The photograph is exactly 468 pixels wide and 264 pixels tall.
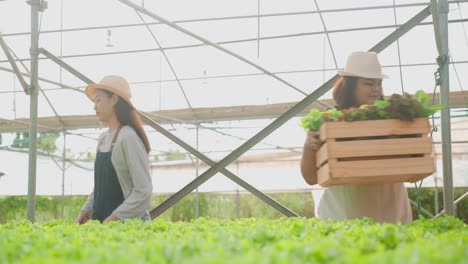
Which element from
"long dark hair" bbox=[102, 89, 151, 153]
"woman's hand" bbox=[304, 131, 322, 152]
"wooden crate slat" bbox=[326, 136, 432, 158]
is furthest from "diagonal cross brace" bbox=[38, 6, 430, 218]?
"wooden crate slat" bbox=[326, 136, 432, 158]

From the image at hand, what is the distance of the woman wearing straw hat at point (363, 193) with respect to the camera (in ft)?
13.6

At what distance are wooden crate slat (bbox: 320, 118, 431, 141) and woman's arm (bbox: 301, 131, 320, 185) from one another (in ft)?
0.68

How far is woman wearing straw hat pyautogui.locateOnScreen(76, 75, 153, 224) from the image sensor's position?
4730 millimetres

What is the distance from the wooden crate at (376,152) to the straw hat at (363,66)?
0.56 metres

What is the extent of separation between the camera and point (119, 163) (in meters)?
4.88

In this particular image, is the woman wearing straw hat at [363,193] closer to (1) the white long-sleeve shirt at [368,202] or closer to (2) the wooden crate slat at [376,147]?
(1) the white long-sleeve shirt at [368,202]

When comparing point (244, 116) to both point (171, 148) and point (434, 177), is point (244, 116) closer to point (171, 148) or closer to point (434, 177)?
point (171, 148)

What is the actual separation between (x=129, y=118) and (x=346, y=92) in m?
1.53

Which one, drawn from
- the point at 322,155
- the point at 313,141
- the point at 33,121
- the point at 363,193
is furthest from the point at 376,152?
the point at 33,121

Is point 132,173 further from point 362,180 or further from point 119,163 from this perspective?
point 362,180

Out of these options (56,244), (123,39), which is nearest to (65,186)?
(123,39)

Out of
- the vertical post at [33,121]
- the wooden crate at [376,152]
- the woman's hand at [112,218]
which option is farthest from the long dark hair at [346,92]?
the vertical post at [33,121]

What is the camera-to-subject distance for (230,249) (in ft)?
7.77

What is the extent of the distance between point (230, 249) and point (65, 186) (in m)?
16.0
